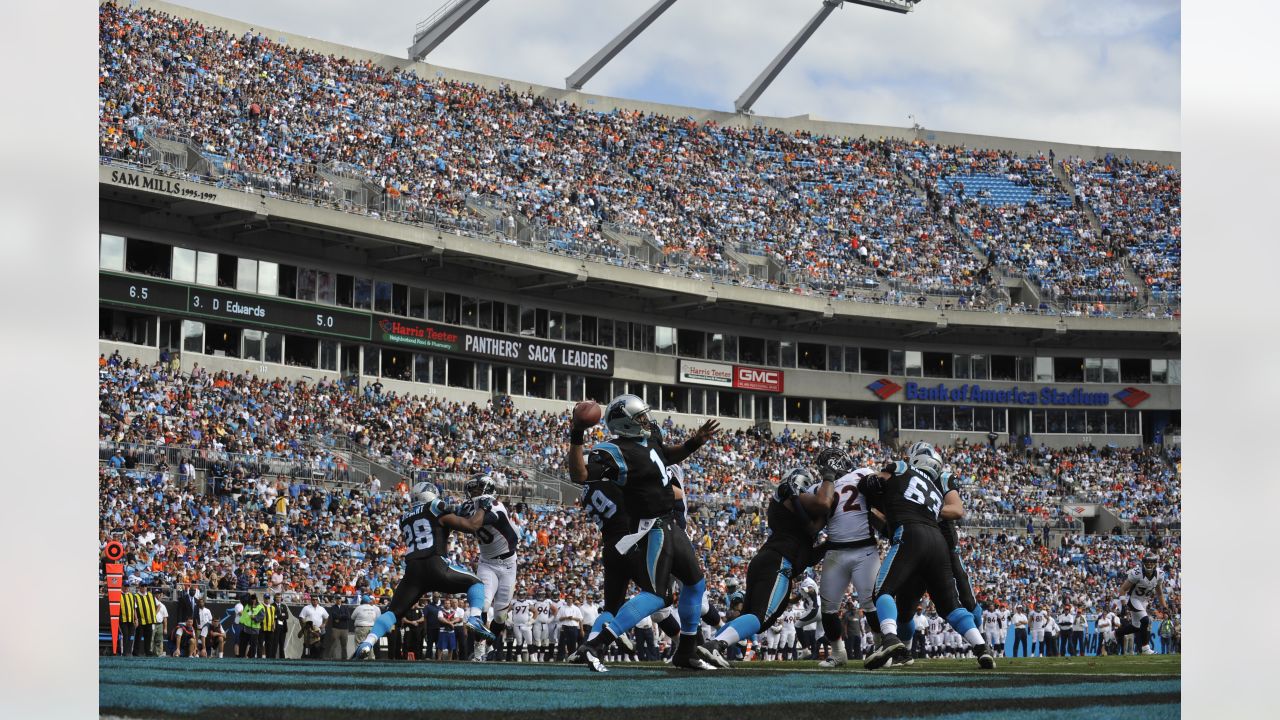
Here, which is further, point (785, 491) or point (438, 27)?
point (438, 27)

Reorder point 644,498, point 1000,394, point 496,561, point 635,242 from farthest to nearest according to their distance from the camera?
point 1000,394 → point 635,242 → point 496,561 → point 644,498

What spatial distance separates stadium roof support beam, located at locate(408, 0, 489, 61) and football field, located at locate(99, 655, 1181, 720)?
111 ft

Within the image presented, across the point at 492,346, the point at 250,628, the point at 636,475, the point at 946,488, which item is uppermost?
the point at 492,346

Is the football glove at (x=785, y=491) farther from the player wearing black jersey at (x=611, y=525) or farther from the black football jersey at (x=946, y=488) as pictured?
the player wearing black jersey at (x=611, y=525)

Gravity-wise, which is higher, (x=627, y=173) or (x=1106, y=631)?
(x=627, y=173)

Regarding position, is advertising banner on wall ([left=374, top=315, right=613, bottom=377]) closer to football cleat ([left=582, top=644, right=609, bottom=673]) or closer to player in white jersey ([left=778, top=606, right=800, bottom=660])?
player in white jersey ([left=778, top=606, right=800, bottom=660])

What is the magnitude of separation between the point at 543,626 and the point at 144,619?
6184mm

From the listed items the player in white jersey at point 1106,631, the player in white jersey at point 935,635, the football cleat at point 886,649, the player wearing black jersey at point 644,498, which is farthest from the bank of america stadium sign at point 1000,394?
the player wearing black jersey at point 644,498

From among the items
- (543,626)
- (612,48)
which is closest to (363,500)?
(543,626)

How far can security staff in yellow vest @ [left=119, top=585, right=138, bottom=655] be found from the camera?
1752 centimetres

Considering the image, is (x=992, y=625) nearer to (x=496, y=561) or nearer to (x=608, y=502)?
(x=496, y=561)

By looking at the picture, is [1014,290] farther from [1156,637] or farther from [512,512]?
[512,512]

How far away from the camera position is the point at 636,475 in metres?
9.92
